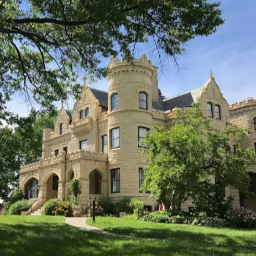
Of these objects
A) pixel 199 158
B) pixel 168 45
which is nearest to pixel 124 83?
pixel 199 158

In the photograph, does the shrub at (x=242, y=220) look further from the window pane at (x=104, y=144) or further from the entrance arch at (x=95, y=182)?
the entrance arch at (x=95, y=182)

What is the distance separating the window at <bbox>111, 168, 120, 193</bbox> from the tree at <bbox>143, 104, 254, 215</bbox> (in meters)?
6.90

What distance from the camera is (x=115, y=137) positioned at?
31672 mm

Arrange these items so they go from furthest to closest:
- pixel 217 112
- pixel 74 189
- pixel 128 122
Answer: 1. pixel 217 112
2. pixel 128 122
3. pixel 74 189

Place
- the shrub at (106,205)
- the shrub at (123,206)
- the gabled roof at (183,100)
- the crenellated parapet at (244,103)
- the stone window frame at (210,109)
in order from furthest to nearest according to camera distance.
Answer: the crenellated parapet at (244,103) < the gabled roof at (183,100) < the stone window frame at (210,109) < the shrub at (106,205) < the shrub at (123,206)

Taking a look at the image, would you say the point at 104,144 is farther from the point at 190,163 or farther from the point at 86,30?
the point at 86,30

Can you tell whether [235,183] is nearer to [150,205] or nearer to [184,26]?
[150,205]

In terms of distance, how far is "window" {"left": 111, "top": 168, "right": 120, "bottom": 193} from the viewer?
30506 mm

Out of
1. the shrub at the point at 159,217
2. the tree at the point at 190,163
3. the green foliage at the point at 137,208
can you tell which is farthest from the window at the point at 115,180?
the shrub at the point at 159,217

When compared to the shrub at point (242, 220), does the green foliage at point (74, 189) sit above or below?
above

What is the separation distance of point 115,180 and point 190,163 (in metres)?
11.2

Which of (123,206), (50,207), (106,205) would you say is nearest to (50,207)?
(50,207)

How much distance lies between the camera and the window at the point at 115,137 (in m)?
31.4

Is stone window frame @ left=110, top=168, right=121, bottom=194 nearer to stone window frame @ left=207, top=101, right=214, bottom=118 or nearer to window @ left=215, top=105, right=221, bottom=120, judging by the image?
stone window frame @ left=207, top=101, right=214, bottom=118
